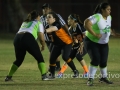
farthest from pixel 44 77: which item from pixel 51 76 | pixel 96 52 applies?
pixel 96 52

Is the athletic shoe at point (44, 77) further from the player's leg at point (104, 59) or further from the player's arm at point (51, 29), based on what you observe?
the player's leg at point (104, 59)

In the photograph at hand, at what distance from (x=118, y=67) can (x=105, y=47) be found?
4370 millimetres

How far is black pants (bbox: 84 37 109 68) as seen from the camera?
37.9 feet

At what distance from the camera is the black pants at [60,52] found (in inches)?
514

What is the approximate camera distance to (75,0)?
137 feet

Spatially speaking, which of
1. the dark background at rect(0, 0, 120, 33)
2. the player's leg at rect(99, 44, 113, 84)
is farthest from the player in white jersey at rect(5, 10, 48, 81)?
the dark background at rect(0, 0, 120, 33)

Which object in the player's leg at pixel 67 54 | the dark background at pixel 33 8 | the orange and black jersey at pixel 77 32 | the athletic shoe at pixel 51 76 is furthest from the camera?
the dark background at pixel 33 8

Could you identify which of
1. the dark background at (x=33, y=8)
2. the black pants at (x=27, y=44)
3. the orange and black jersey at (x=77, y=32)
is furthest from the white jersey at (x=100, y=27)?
the dark background at (x=33, y=8)

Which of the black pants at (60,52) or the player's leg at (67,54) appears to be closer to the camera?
the black pants at (60,52)

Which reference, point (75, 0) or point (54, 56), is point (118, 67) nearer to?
point (54, 56)

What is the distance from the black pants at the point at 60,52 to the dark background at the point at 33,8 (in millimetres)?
23359

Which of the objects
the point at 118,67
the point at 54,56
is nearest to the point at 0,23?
the point at 118,67

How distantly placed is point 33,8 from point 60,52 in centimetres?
2632

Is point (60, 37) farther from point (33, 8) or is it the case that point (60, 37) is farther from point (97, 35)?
point (33, 8)
